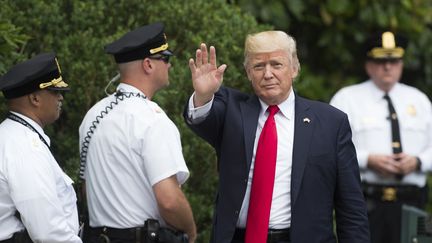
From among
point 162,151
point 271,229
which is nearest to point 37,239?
point 162,151

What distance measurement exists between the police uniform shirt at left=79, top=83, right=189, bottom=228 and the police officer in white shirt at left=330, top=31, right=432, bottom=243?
2.74 meters

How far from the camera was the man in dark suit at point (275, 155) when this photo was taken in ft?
18.3

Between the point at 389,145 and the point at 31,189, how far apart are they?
3.69 m

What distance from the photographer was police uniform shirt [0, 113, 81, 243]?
16.9 feet

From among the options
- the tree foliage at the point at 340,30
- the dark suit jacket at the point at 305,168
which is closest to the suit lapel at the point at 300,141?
the dark suit jacket at the point at 305,168

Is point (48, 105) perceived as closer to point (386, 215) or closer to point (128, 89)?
point (128, 89)

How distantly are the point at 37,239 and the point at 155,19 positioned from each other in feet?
7.42

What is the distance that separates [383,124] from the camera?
820 centimetres

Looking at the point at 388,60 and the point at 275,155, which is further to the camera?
the point at 388,60

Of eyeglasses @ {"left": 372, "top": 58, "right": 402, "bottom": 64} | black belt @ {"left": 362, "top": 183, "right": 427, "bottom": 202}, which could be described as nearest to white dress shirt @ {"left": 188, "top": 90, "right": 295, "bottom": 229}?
black belt @ {"left": 362, "top": 183, "right": 427, "bottom": 202}

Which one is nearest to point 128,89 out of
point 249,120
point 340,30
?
point 249,120

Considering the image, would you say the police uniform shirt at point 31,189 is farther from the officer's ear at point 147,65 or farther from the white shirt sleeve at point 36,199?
the officer's ear at point 147,65

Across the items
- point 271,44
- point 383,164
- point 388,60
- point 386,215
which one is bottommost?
point 386,215

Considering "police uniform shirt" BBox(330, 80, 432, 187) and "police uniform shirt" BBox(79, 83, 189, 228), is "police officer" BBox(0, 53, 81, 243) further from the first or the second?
"police uniform shirt" BBox(330, 80, 432, 187)
